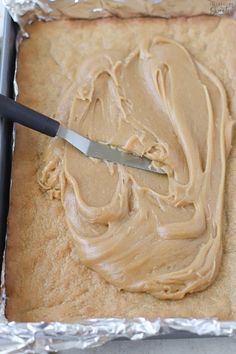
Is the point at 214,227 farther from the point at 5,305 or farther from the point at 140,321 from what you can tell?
the point at 5,305

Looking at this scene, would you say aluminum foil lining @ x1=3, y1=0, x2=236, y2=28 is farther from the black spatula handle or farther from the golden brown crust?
the black spatula handle

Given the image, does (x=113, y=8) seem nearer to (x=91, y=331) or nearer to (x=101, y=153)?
(x=101, y=153)

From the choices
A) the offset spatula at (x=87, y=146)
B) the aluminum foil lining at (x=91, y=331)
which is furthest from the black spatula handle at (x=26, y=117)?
the aluminum foil lining at (x=91, y=331)

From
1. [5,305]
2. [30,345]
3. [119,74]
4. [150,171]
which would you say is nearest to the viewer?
[30,345]

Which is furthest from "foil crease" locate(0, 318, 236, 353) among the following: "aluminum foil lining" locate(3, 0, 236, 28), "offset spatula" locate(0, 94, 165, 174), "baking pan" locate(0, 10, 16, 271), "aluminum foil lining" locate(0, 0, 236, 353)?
"aluminum foil lining" locate(3, 0, 236, 28)

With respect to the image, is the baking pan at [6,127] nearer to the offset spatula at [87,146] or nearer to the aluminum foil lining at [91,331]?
the offset spatula at [87,146]

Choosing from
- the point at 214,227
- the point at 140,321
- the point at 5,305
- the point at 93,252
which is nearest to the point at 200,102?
the point at 214,227
